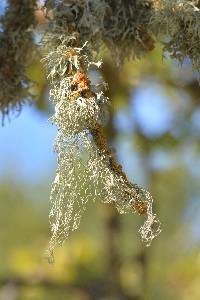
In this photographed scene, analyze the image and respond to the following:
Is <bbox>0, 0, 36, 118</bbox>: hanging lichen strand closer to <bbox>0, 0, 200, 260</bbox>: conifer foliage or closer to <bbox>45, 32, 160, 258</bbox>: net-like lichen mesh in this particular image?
<bbox>0, 0, 200, 260</bbox>: conifer foliage

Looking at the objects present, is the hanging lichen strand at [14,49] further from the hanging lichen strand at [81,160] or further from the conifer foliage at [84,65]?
the hanging lichen strand at [81,160]

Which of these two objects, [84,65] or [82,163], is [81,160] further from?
[84,65]

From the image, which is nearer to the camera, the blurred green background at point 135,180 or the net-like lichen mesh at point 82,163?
the net-like lichen mesh at point 82,163

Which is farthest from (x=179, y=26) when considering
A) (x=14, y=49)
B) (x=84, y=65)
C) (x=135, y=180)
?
(x=135, y=180)

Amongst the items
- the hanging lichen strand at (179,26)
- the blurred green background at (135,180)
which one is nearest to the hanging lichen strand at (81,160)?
the hanging lichen strand at (179,26)

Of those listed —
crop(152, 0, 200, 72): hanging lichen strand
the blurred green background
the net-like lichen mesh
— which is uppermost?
the blurred green background

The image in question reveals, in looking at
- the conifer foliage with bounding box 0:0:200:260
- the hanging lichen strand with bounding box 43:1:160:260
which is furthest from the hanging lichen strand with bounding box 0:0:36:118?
the hanging lichen strand with bounding box 43:1:160:260
